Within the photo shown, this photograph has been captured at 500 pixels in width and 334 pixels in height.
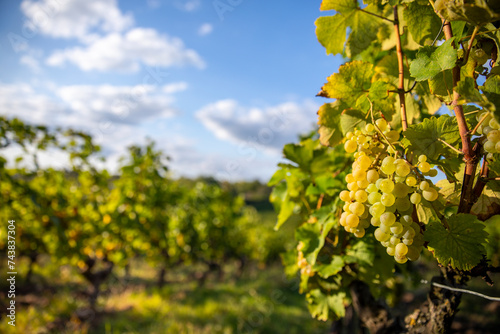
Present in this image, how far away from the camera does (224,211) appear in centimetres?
1124

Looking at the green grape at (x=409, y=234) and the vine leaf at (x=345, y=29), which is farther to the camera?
the vine leaf at (x=345, y=29)

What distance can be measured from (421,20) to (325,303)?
124cm

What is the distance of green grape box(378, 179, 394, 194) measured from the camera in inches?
29.2

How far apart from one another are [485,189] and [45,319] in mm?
A: 7754

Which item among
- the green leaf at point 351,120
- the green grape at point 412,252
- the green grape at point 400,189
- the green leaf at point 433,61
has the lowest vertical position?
the green grape at point 412,252

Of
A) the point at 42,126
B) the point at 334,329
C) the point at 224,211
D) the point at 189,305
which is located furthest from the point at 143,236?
the point at 334,329

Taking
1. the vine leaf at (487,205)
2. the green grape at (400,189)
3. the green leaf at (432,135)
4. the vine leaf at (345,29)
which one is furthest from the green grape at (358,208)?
the vine leaf at (345,29)

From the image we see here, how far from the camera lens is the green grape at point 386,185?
29.2 inches

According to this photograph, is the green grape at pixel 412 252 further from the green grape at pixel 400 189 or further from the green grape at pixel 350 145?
the green grape at pixel 350 145

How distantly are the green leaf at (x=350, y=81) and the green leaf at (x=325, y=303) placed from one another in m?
0.96

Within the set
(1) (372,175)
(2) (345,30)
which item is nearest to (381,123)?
(1) (372,175)

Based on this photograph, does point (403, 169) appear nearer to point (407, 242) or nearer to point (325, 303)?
point (407, 242)

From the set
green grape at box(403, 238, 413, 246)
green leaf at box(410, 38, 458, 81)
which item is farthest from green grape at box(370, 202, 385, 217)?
green leaf at box(410, 38, 458, 81)

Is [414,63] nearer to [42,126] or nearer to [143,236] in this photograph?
[42,126]
